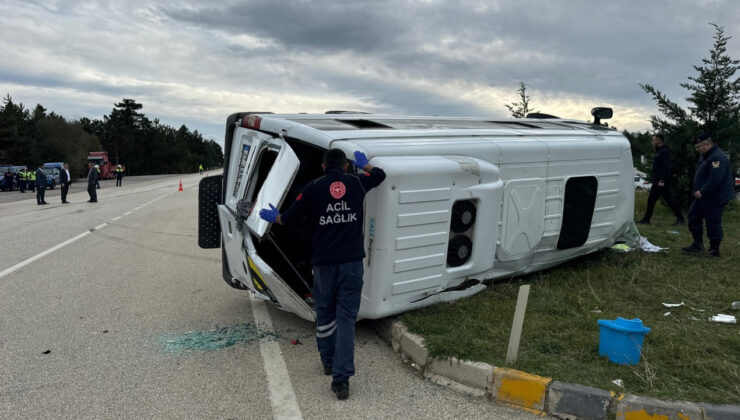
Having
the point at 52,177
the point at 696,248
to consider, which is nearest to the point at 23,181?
the point at 52,177

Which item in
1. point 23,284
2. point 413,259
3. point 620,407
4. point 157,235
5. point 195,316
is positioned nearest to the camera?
point 620,407

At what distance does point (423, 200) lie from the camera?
4.57m

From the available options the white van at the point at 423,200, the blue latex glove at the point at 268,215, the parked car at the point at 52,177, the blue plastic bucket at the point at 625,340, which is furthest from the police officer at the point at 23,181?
the blue plastic bucket at the point at 625,340

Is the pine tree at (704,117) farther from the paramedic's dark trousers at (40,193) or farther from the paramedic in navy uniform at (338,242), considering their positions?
the paramedic's dark trousers at (40,193)

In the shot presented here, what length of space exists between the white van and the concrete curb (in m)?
0.83

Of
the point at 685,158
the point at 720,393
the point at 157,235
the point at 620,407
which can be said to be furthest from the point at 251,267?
the point at 685,158

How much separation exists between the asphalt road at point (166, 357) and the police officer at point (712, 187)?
5.22 m

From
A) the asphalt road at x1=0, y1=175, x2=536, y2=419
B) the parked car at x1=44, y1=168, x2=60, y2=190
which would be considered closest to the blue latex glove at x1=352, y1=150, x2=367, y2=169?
the asphalt road at x1=0, y1=175, x2=536, y2=419

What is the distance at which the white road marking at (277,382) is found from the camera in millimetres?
3574

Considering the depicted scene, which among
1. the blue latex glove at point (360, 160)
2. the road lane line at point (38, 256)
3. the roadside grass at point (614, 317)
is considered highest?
the blue latex glove at point (360, 160)

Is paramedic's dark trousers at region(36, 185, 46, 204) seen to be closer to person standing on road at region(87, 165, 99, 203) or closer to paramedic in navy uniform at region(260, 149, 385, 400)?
person standing on road at region(87, 165, 99, 203)

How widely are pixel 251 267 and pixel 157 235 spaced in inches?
302

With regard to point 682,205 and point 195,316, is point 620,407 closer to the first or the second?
point 195,316

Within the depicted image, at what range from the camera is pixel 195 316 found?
5.70 m
